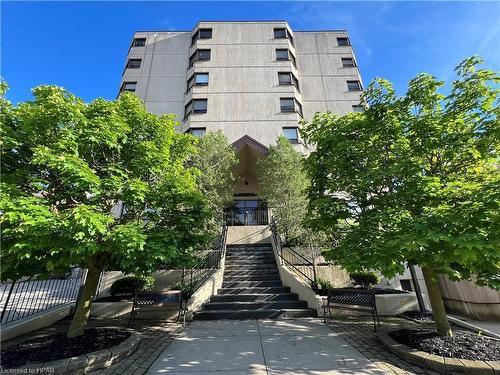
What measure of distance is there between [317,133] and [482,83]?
320cm

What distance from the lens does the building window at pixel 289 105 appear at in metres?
21.4

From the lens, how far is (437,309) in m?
5.33

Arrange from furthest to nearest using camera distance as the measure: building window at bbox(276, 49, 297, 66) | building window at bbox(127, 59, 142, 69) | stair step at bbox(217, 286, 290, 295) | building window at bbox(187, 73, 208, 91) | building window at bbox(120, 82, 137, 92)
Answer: building window at bbox(127, 59, 142, 69), building window at bbox(276, 49, 297, 66), building window at bbox(120, 82, 137, 92), building window at bbox(187, 73, 208, 91), stair step at bbox(217, 286, 290, 295)

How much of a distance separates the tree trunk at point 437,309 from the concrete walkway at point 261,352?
1816 mm

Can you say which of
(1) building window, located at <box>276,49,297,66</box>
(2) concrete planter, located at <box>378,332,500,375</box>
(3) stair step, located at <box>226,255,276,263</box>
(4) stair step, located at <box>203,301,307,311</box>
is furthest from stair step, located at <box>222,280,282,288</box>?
(1) building window, located at <box>276,49,297,66</box>

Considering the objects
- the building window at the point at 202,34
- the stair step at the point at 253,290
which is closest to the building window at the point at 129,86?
the building window at the point at 202,34

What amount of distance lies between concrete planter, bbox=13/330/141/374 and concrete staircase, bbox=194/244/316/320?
3.10 m

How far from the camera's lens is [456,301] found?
893 centimetres

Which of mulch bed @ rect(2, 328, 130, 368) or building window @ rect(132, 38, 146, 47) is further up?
building window @ rect(132, 38, 146, 47)

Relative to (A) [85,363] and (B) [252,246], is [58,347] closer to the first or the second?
(A) [85,363]

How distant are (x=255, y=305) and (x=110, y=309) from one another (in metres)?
4.61

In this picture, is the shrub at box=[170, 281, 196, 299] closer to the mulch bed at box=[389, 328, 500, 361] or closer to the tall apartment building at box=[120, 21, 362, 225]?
the mulch bed at box=[389, 328, 500, 361]

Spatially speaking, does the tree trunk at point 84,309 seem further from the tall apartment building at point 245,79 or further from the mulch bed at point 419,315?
the tall apartment building at point 245,79

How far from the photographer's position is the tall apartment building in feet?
67.9
